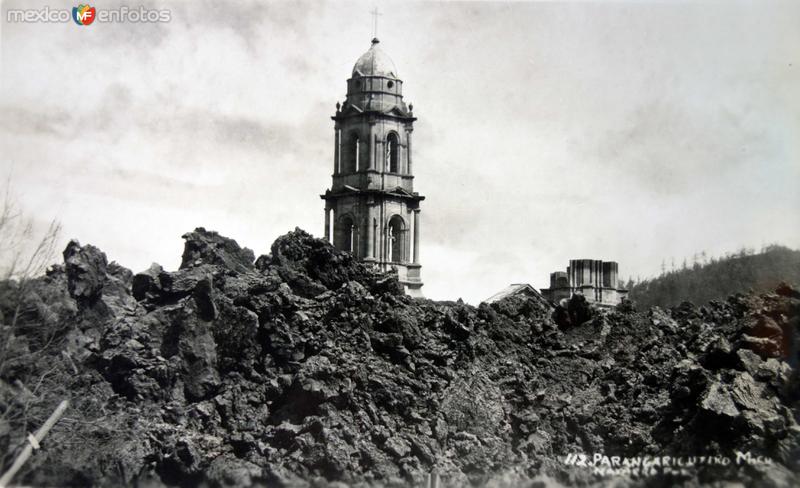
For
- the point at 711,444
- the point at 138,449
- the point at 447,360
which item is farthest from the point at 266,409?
the point at 711,444

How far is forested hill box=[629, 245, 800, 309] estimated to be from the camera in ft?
126

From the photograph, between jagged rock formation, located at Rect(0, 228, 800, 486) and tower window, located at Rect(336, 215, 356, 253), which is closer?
jagged rock formation, located at Rect(0, 228, 800, 486)

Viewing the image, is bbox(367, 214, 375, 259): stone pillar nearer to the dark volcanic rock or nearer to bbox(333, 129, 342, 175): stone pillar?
bbox(333, 129, 342, 175): stone pillar

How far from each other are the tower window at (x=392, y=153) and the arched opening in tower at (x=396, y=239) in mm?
2150

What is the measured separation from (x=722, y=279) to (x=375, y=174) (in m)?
18.0

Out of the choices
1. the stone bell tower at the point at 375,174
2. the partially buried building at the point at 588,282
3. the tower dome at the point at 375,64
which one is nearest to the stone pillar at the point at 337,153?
the stone bell tower at the point at 375,174

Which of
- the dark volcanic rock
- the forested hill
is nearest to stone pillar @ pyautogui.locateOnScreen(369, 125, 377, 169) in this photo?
the dark volcanic rock

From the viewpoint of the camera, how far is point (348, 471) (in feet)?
95.2

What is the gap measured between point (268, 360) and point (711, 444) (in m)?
12.9

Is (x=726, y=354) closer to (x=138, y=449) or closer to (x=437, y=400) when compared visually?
(x=437, y=400)

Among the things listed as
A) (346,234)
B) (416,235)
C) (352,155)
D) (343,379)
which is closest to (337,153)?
(352,155)

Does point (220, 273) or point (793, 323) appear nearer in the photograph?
point (793, 323)

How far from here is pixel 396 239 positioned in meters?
49.6

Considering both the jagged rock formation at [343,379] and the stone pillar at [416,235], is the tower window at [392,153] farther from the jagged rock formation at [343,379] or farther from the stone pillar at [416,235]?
the jagged rock formation at [343,379]
